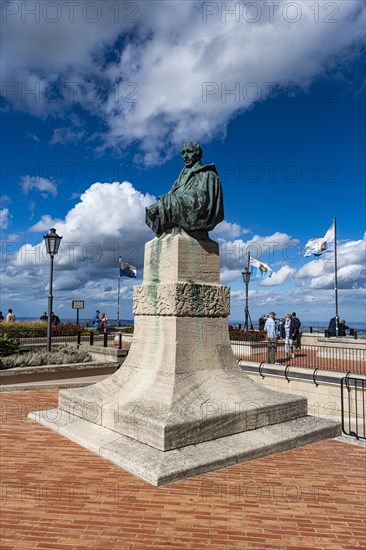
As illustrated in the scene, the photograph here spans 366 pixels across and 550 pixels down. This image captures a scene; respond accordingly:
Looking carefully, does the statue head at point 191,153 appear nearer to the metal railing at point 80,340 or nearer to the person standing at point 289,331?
the metal railing at point 80,340

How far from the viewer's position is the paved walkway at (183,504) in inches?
148

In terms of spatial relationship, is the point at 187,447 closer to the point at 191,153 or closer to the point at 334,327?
the point at 191,153

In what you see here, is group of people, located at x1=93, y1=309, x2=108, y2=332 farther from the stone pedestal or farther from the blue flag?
the stone pedestal

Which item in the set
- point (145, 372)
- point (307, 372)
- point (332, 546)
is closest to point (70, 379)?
point (145, 372)

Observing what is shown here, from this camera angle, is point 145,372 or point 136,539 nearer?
point 136,539

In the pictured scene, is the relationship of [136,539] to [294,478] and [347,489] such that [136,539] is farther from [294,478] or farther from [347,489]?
[347,489]

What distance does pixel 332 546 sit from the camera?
3.71 meters

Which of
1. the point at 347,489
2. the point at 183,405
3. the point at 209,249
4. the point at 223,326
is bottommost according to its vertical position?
the point at 347,489

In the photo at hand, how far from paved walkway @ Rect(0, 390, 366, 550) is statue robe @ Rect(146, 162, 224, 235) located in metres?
3.96

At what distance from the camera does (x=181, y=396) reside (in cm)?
629

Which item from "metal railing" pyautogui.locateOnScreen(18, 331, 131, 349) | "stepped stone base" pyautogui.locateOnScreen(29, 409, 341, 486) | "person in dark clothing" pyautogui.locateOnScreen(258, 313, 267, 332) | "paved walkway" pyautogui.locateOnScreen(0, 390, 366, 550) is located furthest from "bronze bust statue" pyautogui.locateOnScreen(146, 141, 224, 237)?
"person in dark clothing" pyautogui.locateOnScreen(258, 313, 267, 332)

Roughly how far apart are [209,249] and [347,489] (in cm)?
420

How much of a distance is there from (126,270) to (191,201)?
930 inches

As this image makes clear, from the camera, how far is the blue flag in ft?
98.8
